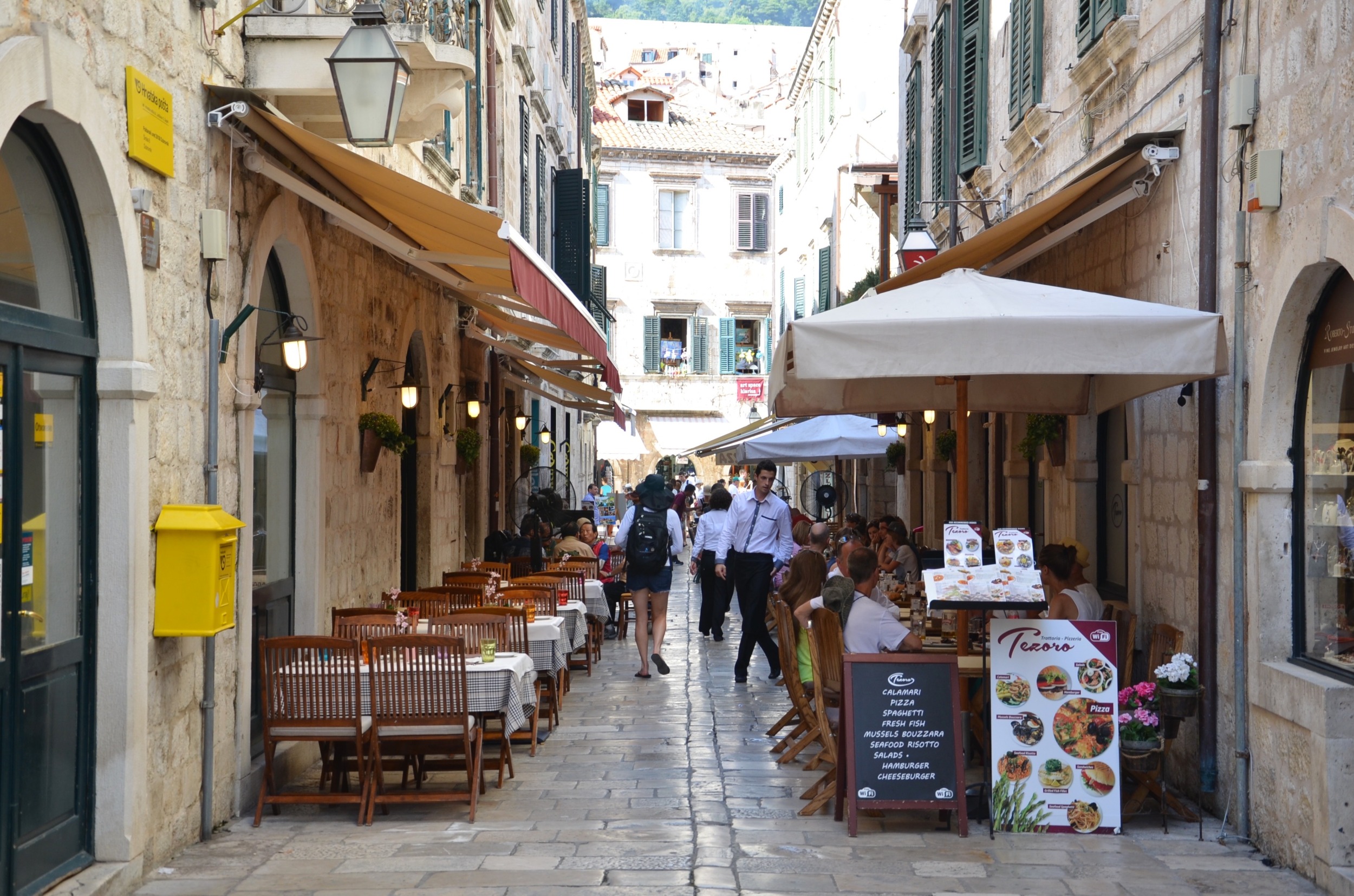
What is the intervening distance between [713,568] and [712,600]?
689mm

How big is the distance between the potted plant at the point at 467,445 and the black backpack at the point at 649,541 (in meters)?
3.13

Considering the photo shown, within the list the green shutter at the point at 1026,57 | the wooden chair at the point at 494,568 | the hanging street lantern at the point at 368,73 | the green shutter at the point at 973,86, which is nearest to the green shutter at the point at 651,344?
the green shutter at the point at 973,86

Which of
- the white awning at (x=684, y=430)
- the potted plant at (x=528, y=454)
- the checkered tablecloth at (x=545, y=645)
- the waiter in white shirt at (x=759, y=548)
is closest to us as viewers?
the checkered tablecloth at (x=545, y=645)

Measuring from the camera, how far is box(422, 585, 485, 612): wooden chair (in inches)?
379

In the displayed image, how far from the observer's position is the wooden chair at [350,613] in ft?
26.5

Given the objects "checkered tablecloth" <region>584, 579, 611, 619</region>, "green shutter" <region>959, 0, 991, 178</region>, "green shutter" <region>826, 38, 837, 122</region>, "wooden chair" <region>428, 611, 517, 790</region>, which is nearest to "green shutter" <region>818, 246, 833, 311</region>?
"green shutter" <region>826, 38, 837, 122</region>

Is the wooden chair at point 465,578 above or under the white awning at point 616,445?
under

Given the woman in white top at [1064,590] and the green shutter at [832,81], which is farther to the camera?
the green shutter at [832,81]

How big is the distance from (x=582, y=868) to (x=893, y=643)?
6.87 feet

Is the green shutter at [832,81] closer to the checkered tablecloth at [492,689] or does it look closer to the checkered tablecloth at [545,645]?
the checkered tablecloth at [545,645]

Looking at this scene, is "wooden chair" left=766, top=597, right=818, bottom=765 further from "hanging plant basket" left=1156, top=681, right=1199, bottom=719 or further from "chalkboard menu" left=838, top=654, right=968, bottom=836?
"hanging plant basket" left=1156, top=681, right=1199, bottom=719

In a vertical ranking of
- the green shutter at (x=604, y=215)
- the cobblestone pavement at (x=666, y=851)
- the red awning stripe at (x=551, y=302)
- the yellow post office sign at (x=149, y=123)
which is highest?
the green shutter at (x=604, y=215)

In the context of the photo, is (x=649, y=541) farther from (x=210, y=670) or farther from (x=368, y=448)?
(x=210, y=670)

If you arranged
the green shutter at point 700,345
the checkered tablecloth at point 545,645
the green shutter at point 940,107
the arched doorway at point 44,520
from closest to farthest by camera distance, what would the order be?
the arched doorway at point 44,520 → the checkered tablecloth at point 545,645 → the green shutter at point 940,107 → the green shutter at point 700,345
